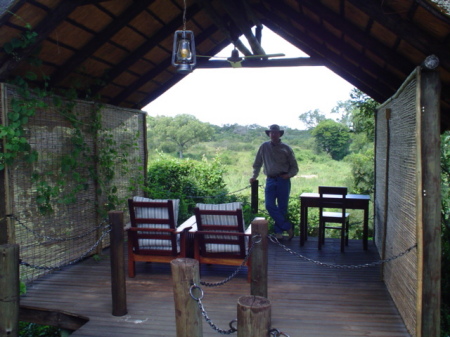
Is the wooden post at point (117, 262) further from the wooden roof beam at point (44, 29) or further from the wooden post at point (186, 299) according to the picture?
the wooden roof beam at point (44, 29)

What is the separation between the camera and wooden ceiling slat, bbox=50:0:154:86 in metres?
5.45

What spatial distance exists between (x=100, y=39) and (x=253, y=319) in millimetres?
4485

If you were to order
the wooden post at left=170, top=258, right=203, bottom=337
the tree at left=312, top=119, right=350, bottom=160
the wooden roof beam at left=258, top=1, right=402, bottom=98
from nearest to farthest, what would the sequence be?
the wooden post at left=170, top=258, right=203, bottom=337, the wooden roof beam at left=258, top=1, right=402, bottom=98, the tree at left=312, top=119, right=350, bottom=160

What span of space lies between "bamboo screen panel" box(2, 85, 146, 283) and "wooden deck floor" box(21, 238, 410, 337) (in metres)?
0.39

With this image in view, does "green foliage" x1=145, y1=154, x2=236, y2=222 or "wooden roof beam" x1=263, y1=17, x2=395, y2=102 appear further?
"green foliage" x1=145, y1=154, x2=236, y2=222

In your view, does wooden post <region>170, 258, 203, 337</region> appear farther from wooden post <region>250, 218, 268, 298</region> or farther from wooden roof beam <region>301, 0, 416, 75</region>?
wooden roof beam <region>301, 0, 416, 75</region>

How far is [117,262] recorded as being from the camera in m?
4.17

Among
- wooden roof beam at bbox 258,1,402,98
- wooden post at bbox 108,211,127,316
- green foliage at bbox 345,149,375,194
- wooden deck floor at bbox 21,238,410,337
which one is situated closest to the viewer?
wooden deck floor at bbox 21,238,410,337

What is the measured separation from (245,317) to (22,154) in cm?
389

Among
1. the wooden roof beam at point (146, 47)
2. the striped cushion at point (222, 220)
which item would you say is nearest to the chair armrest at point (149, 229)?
the striped cushion at point (222, 220)

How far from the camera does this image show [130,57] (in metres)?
6.49

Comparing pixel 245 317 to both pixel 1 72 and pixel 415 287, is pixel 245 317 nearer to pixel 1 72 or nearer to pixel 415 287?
pixel 415 287

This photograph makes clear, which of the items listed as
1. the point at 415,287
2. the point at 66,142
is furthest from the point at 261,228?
the point at 66,142

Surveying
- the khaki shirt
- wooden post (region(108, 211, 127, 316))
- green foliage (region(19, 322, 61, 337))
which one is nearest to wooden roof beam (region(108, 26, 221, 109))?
the khaki shirt
